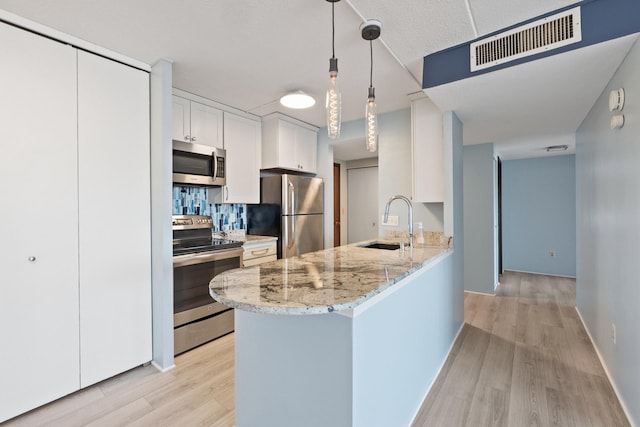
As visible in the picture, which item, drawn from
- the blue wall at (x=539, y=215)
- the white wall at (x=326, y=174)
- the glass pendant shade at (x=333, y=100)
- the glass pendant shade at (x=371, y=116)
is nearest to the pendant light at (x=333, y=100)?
the glass pendant shade at (x=333, y=100)

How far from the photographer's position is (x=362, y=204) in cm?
542

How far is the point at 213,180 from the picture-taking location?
9.50 ft

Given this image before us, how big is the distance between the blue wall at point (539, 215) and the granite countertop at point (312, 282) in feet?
15.4

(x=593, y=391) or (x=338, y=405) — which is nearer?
(x=338, y=405)

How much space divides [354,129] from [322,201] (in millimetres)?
985

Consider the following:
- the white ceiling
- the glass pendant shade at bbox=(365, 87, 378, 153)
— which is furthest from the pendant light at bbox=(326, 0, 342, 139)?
the white ceiling

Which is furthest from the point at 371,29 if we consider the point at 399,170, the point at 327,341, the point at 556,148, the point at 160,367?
the point at 556,148

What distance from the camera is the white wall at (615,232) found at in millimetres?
1587

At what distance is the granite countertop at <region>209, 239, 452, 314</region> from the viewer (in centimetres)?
97

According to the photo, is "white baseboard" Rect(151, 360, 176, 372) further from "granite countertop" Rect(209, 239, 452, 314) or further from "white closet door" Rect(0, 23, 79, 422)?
"granite countertop" Rect(209, 239, 452, 314)

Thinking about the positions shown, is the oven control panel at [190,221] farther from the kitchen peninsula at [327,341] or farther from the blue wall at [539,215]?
the blue wall at [539,215]

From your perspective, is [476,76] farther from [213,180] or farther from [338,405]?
[213,180]

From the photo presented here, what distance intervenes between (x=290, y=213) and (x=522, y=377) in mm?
2497

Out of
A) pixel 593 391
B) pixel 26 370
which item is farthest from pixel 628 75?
pixel 26 370
